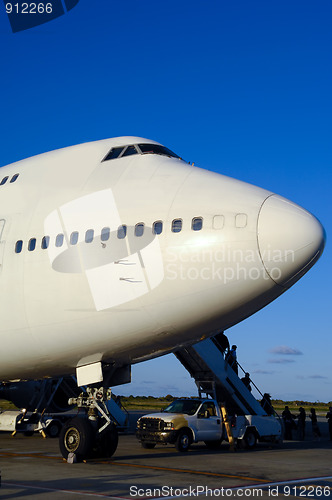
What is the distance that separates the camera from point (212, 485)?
1220 cm

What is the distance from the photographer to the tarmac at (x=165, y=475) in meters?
11.2

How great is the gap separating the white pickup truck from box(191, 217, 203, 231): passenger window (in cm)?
957

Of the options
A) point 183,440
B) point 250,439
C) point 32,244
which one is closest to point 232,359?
point 250,439

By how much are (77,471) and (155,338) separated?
11.7ft

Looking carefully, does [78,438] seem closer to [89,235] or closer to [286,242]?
[89,235]

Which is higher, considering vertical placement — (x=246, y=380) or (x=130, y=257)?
(x=130, y=257)

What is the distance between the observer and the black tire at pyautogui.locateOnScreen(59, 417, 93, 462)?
14.4 metres

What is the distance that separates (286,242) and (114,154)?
567 centimetres

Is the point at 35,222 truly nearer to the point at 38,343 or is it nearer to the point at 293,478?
the point at 38,343

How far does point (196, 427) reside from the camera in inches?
823

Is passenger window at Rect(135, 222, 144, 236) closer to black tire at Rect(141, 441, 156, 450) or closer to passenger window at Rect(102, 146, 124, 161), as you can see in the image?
passenger window at Rect(102, 146, 124, 161)

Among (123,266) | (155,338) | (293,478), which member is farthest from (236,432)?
Result: (123,266)

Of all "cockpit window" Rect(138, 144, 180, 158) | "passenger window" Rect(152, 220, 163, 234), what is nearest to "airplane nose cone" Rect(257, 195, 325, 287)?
"passenger window" Rect(152, 220, 163, 234)

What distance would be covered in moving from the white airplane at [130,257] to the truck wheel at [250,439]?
8.37 m
